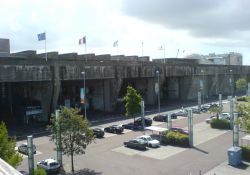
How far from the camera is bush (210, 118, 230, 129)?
45978mm

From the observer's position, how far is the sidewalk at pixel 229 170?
28.1m

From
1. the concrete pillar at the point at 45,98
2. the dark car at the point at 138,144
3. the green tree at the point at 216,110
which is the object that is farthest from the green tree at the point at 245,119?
the concrete pillar at the point at 45,98

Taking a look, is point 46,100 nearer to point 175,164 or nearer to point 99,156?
point 99,156

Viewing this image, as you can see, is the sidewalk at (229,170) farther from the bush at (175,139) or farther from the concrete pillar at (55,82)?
the concrete pillar at (55,82)

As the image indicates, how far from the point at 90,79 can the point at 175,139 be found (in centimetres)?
2706

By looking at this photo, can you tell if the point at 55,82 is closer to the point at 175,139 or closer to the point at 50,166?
the point at 175,139

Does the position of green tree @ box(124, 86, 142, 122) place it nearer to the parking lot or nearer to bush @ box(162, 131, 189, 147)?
the parking lot

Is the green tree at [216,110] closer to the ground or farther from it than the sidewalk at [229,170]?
farther from it

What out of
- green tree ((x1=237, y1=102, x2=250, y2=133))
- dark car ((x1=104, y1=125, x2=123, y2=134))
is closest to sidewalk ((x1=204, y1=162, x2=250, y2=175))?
green tree ((x1=237, y1=102, x2=250, y2=133))

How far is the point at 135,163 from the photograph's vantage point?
30.5 m

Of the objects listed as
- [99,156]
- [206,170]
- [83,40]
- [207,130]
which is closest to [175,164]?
[206,170]

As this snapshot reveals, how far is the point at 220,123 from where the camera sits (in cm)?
4644

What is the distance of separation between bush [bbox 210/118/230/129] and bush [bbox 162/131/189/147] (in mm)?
10843

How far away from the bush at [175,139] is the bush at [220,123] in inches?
427
